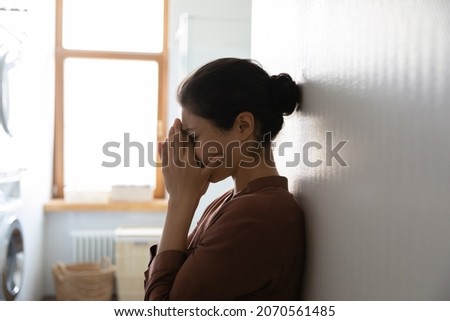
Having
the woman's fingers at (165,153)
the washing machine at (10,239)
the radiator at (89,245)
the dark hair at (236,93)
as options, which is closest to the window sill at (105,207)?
the radiator at (89,245)

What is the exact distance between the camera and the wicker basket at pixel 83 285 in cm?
309

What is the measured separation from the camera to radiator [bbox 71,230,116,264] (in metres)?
3.41

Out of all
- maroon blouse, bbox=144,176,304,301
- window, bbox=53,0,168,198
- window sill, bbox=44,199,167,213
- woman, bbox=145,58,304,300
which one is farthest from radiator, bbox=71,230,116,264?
maroon blouse, bbox=144,176,304,301

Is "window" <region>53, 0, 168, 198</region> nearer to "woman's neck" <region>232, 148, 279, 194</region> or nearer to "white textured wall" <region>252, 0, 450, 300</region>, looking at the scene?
"woman's neck" <region>232, 148, 279, 194</region>

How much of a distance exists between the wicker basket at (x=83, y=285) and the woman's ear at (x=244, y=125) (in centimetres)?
244

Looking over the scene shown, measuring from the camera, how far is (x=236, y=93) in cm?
93

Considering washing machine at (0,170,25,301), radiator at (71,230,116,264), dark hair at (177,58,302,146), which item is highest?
dark hair at (177,58,302,146)

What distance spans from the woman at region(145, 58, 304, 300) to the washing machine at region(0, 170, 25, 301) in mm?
1475

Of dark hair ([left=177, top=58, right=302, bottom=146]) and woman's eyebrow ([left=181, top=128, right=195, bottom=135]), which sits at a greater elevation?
dark hair ([left=177, top=58, right=302, bottom=146])

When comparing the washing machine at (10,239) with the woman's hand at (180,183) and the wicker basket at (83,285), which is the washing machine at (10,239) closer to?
the wicker basket at (83,285)

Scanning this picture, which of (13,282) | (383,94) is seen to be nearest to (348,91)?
(383,94)

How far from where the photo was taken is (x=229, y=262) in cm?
83

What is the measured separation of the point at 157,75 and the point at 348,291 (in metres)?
3.16
